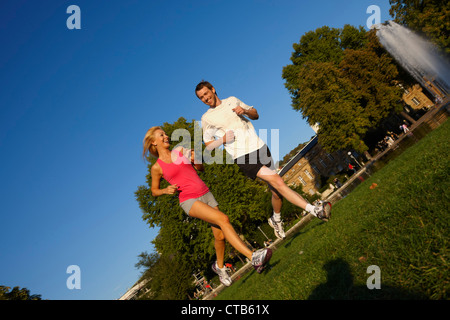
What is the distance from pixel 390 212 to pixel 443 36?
Result: 2845 cm

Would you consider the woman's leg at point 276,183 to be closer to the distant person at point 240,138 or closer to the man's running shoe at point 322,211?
the distant person at point 240,138

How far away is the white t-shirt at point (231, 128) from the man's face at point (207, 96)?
152 millimetres

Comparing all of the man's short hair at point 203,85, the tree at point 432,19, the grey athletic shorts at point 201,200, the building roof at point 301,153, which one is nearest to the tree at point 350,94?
the tree at point 432,19

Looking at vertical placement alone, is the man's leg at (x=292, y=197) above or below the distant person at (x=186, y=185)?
below

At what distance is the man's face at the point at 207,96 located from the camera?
584 centimetres

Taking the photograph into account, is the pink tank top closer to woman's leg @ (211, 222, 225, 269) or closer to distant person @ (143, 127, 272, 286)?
distant person @ (143, 127, 272, 286)

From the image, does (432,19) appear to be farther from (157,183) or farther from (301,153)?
(301,153)

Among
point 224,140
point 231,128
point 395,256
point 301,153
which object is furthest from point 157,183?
point 301,153

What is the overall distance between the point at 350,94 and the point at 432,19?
1009 centimetres

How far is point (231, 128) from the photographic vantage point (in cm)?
580

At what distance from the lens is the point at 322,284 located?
11.6ft

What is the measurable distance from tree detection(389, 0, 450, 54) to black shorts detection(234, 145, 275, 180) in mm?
27187
